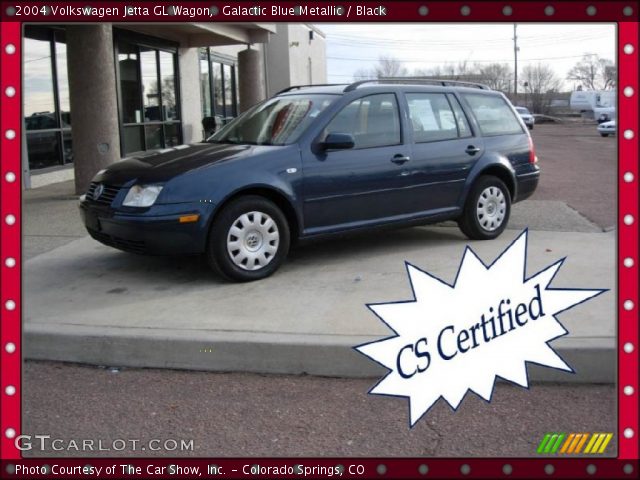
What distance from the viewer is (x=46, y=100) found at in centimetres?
1231

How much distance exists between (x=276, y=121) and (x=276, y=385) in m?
2.98

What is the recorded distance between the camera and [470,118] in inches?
278

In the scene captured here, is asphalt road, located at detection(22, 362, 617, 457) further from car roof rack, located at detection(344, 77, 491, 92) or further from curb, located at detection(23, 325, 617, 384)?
car roof rack, located at detection(344, 77, 491, 92)

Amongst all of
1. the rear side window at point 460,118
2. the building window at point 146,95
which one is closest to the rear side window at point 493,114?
the rear side window at point 460,118

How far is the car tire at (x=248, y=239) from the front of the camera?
5.42 metres

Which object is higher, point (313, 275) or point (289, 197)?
point (289, 197)

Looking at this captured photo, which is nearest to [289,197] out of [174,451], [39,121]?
[174,451]

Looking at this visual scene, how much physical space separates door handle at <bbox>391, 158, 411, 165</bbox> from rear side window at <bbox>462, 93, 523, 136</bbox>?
120 cm

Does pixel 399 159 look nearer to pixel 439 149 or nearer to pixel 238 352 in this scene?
pixel 439 149

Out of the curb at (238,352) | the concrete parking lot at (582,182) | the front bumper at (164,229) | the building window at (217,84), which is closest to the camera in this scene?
the curb at (238,352)

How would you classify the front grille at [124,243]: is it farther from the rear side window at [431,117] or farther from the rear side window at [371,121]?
the rear side window at [431,117]

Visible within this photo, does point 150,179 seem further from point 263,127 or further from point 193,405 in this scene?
point 193,405

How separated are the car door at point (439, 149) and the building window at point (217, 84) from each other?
14366 mm

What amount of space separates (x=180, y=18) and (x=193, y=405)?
2202mm
